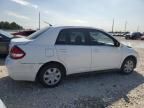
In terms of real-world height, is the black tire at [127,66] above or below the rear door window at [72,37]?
below

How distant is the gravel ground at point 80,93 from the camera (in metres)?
4.57

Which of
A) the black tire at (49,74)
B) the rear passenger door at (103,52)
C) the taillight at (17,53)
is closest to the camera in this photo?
the taillight at (17,53)

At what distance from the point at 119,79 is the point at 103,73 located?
71 cm

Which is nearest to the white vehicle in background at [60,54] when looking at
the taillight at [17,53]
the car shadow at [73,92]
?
the taillight at [17,53]

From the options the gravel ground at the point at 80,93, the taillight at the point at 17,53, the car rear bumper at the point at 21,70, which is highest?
the taillight at the point at 17,53

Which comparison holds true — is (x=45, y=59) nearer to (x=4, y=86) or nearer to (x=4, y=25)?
(x=4, y=86)

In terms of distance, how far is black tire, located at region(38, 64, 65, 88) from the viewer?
5.41 m

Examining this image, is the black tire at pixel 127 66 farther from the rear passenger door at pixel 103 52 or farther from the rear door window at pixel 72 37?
the rear door window at pixel 72 37

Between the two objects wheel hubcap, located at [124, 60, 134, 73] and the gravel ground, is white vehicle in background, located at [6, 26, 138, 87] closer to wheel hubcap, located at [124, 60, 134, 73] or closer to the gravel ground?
the gravel ground

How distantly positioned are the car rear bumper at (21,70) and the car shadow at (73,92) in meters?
0.39

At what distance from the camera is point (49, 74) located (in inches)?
217

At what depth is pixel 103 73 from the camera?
714 centimetres

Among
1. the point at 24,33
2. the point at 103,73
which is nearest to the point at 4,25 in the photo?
the point at 24,33

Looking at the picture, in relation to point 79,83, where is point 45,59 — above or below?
above
